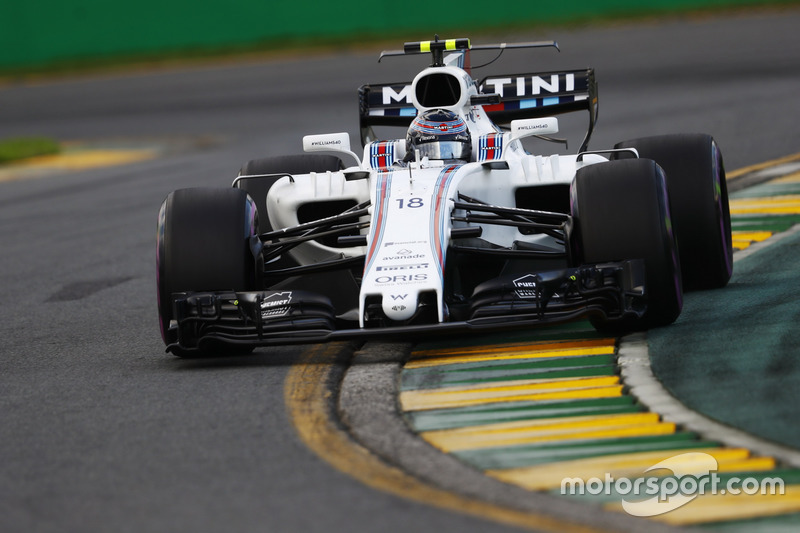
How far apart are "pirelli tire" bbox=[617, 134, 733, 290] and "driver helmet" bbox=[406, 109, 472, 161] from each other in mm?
1242

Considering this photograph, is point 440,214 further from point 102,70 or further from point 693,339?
point 102,70

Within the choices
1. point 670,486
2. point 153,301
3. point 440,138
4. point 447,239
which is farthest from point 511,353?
point 153,301

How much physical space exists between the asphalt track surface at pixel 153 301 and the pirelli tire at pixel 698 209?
2.56 metres

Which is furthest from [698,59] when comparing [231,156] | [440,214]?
[440,214]

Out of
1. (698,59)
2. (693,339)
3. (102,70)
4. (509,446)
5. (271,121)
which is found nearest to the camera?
(509,446)

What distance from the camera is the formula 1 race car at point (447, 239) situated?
23.1 feet

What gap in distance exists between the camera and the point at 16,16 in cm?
3888

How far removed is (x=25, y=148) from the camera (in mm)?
23047

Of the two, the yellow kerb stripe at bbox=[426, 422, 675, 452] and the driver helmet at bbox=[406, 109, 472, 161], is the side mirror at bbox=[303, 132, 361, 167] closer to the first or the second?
the driver helmet at bbox=[406, 109, 472, 161]

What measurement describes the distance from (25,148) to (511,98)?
15.0 metres

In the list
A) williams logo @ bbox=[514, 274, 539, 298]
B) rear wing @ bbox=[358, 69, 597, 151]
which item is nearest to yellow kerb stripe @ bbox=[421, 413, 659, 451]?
williams logo @ bbox=[514, 274, 539, 298]

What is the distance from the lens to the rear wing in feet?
32.0

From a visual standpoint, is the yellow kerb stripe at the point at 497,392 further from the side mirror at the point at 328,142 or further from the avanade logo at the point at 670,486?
the side mirror at the point at 328,142

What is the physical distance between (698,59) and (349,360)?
2006cm
